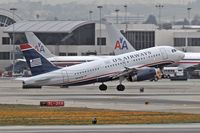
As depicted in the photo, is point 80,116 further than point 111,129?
Yes

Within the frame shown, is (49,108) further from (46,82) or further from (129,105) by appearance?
(46,82)

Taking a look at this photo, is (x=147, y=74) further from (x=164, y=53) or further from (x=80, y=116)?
(x=80, y=116)

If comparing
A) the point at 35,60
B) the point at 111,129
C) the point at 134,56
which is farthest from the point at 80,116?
the point at 134,56

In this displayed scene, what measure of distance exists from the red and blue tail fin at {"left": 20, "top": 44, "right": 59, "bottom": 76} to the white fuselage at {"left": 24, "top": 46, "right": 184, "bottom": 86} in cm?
228

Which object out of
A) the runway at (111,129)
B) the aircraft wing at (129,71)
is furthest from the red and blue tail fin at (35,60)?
the runway at (111,129)

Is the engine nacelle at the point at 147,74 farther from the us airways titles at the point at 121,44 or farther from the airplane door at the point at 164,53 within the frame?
the us airways titles at the point at 121,44

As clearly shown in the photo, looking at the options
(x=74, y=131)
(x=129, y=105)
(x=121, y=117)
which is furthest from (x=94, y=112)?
(x=74, y=131)

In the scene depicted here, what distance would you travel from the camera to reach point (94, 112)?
60031mm

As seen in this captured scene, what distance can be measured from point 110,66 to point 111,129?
46952 mm

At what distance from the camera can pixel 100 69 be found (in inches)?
3681

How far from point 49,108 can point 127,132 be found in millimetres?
20674

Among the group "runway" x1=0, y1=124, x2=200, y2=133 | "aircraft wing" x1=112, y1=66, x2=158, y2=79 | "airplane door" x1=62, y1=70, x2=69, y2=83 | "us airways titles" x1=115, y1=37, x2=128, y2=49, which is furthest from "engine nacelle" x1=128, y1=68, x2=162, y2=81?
"us airways titles" x1=115, y1=37, x2=128, y2=49

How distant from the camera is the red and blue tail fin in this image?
8688 centimetres

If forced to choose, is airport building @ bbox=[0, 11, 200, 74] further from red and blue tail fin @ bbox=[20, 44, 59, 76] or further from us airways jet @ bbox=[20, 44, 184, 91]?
red and blue tail fin @ bbox=[20, 44, 59, 76]
